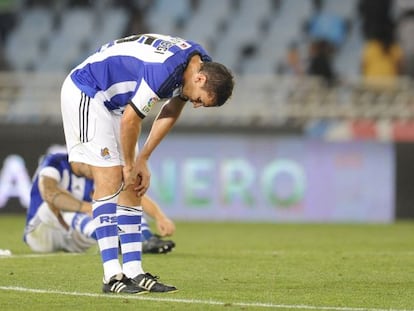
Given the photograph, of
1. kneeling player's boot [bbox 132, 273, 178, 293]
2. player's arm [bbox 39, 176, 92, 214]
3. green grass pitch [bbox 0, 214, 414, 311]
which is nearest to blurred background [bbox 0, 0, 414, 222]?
green grass pitch [bbox 0, 214, 414, 311]

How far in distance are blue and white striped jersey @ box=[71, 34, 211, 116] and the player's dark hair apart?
7.6 inches

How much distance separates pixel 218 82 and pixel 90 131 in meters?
0.97

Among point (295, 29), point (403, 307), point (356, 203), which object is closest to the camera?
point (403, 307)

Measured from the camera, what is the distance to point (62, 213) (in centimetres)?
1234

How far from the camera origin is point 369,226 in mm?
18156

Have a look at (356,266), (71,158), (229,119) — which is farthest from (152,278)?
(229,119)

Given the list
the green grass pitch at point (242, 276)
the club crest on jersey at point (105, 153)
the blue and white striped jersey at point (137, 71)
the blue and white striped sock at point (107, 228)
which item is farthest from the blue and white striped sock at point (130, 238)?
the blue and white striped jersey at point (137, 71)

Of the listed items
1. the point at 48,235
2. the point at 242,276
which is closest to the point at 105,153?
the point at 242,276

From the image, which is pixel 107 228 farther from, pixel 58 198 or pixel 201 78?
pixel 58 198

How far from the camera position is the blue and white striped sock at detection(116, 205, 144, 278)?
8938 mm

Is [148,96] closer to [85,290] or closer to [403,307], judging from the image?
[85,290]

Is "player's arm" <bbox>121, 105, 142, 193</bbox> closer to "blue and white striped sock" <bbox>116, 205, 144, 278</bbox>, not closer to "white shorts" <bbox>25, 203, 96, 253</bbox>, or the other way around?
"blue and white striped sock" <bbox>116, 205, 144, 278</bbox>

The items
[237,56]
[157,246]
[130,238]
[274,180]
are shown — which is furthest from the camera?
[237,56]

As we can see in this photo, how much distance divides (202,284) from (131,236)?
2.09 feet
